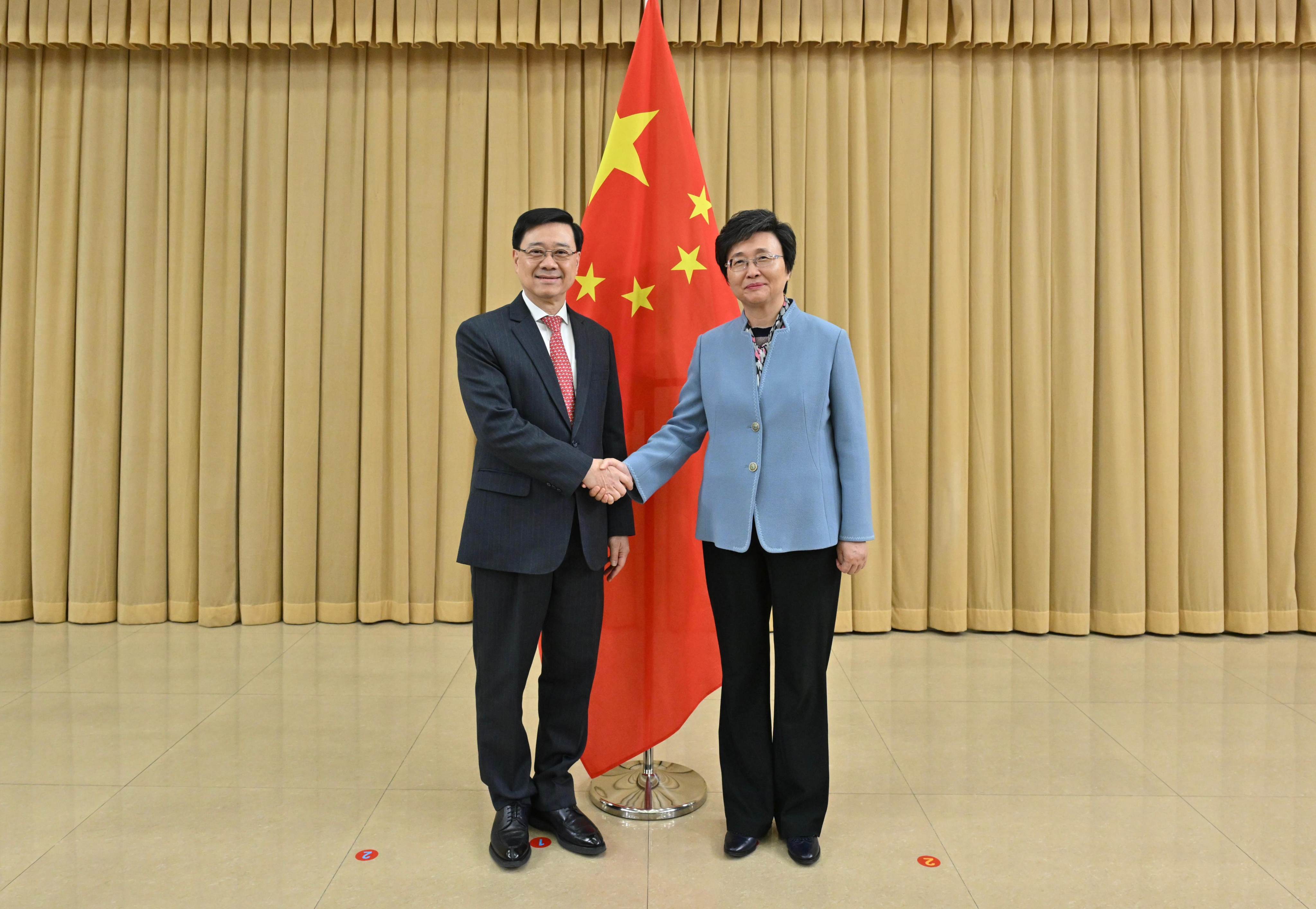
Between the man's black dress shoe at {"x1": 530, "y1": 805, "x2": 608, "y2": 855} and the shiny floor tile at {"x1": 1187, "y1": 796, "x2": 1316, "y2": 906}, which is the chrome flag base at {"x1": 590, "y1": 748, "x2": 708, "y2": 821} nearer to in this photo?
the man's black dress shoe at {"x1": 530, "y1": 805, "x2": 608, "y2": 855}

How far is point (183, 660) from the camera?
3592mm

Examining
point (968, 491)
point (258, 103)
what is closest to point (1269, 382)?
point (968, 491)

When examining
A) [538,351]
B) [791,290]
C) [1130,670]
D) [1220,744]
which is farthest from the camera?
[791,290]

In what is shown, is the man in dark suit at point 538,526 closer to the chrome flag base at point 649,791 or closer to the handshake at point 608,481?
the handshake at point 608,481

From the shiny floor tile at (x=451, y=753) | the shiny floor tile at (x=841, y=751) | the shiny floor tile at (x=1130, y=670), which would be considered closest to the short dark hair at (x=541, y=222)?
the shiny floor tile at (x=451, y=753)

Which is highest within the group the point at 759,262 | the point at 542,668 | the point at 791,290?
the point at 791,290

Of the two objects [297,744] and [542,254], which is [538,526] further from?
[297,744]

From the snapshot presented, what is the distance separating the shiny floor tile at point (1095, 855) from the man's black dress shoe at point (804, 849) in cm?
33

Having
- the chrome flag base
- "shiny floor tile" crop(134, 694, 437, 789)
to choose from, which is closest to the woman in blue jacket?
the chrome flag base

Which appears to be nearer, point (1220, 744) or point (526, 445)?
point (526, 445)

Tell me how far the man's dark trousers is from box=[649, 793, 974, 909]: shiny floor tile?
320 mm

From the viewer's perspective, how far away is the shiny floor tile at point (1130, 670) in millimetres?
3244

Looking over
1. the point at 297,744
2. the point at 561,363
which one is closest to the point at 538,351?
the point at 561,363

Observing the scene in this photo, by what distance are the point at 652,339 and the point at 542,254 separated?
41cm
